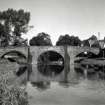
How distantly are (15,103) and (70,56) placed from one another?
39416mm

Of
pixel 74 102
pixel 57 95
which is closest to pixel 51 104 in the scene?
pixel 74 102

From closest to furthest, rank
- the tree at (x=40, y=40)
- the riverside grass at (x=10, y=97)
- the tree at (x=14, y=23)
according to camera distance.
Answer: the riverside grass at (x=10, y=97) → the tree at (x=14, y=23) → the tree at (x=40, y=40)

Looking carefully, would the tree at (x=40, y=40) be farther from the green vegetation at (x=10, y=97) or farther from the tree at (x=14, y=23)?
the green vegetation at (x=10, y=97)

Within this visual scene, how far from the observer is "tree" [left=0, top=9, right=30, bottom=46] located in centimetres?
4478

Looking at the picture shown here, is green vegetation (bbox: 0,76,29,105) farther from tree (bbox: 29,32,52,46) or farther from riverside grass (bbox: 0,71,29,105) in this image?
tree (bbox: 29,32,52,46)

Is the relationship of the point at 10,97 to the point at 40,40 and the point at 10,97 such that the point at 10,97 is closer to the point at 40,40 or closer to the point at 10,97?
the point at 10,97

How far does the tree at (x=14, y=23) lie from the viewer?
44.8 m

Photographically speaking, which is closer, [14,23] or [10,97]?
[10,97]

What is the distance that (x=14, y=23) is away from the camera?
149 ft

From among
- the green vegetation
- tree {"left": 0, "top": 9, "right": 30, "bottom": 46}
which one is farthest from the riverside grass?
tree {"left": 0, "top": 9, "right": 30, "bottom": 46}

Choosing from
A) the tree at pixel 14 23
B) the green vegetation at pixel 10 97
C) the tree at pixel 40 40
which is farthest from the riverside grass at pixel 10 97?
the tree at pixel 40 40

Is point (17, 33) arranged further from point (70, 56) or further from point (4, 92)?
point (4, 92)

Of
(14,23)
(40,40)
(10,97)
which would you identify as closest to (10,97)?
(10,97)

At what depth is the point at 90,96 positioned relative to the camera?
47.9ft
